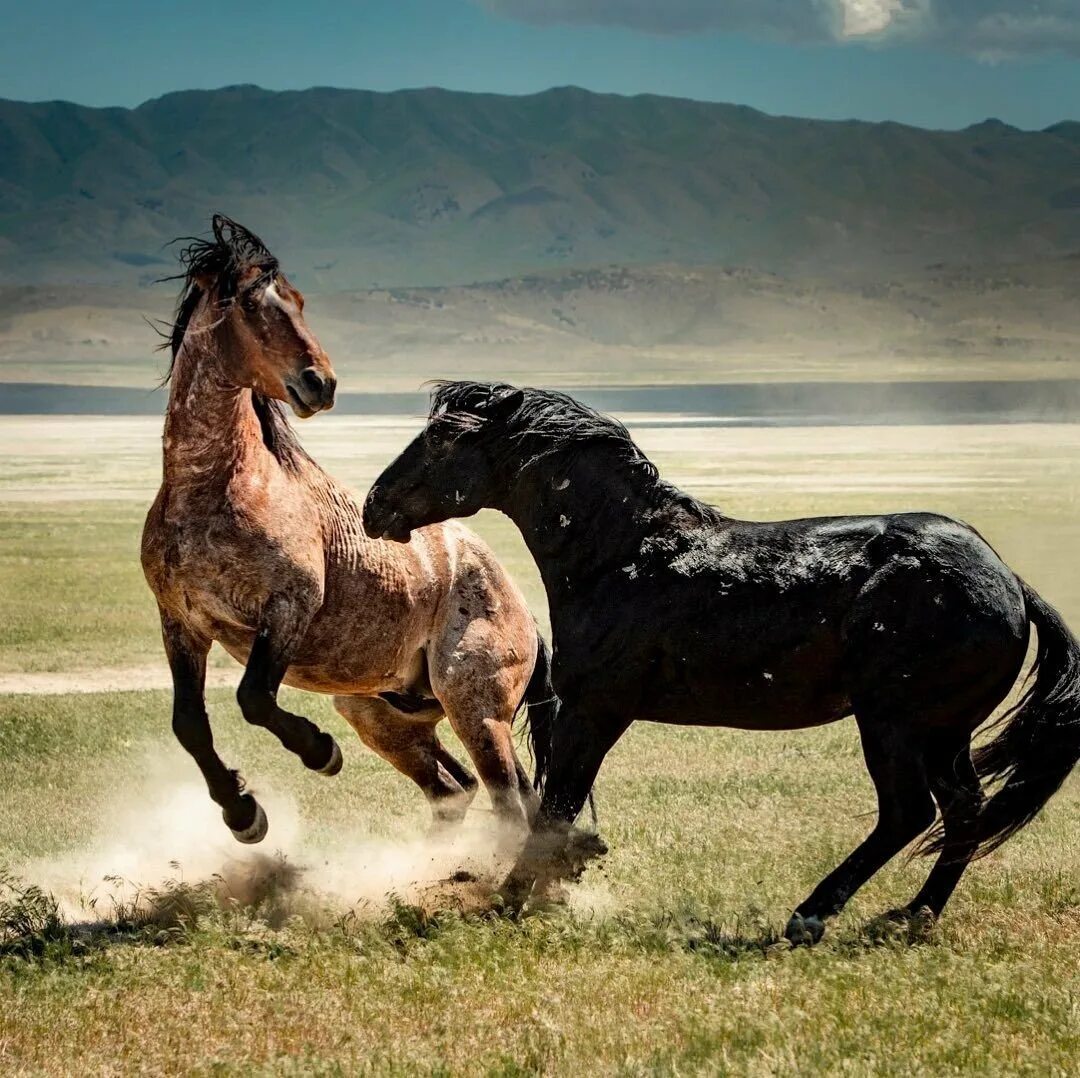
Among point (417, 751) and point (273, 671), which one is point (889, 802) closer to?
point (273, 671)

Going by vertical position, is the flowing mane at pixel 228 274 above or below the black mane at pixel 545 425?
above

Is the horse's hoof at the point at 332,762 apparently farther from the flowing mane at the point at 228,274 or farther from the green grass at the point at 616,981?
the flowing mane at the point at 228,274

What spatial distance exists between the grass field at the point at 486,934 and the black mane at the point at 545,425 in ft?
5.99

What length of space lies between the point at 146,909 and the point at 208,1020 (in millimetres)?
1935

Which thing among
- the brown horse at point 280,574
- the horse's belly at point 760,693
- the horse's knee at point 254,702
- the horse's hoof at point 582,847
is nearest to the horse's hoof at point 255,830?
the brown horse at point 280,574

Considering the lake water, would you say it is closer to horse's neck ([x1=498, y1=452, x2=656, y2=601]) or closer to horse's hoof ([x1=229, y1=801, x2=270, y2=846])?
horse's hoof ([x1=229, y1=801, x2=270, y2=846])

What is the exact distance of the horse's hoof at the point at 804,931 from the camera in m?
6.61

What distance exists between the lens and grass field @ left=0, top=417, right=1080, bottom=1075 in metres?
5.45

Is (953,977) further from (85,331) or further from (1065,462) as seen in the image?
(85,331)

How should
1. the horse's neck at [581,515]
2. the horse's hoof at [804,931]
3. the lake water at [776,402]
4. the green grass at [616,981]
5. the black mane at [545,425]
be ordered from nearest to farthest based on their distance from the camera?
the green grass at [616,981] → the horse's hoof at [804,931] → the horse's neck at [581,515] → the black mane at [545,425] → the lake water at [776,402]

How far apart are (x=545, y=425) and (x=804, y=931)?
2346 millimetres

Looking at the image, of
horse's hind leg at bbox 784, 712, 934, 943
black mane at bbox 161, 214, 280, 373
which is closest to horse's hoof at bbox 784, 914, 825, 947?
horse's hind leg at bbox 784, 712, 934, 943

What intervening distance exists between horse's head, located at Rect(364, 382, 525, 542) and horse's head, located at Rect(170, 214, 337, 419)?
1.55ft

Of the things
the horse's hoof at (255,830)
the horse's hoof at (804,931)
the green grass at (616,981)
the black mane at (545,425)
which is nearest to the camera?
the green grass at (616,981)
